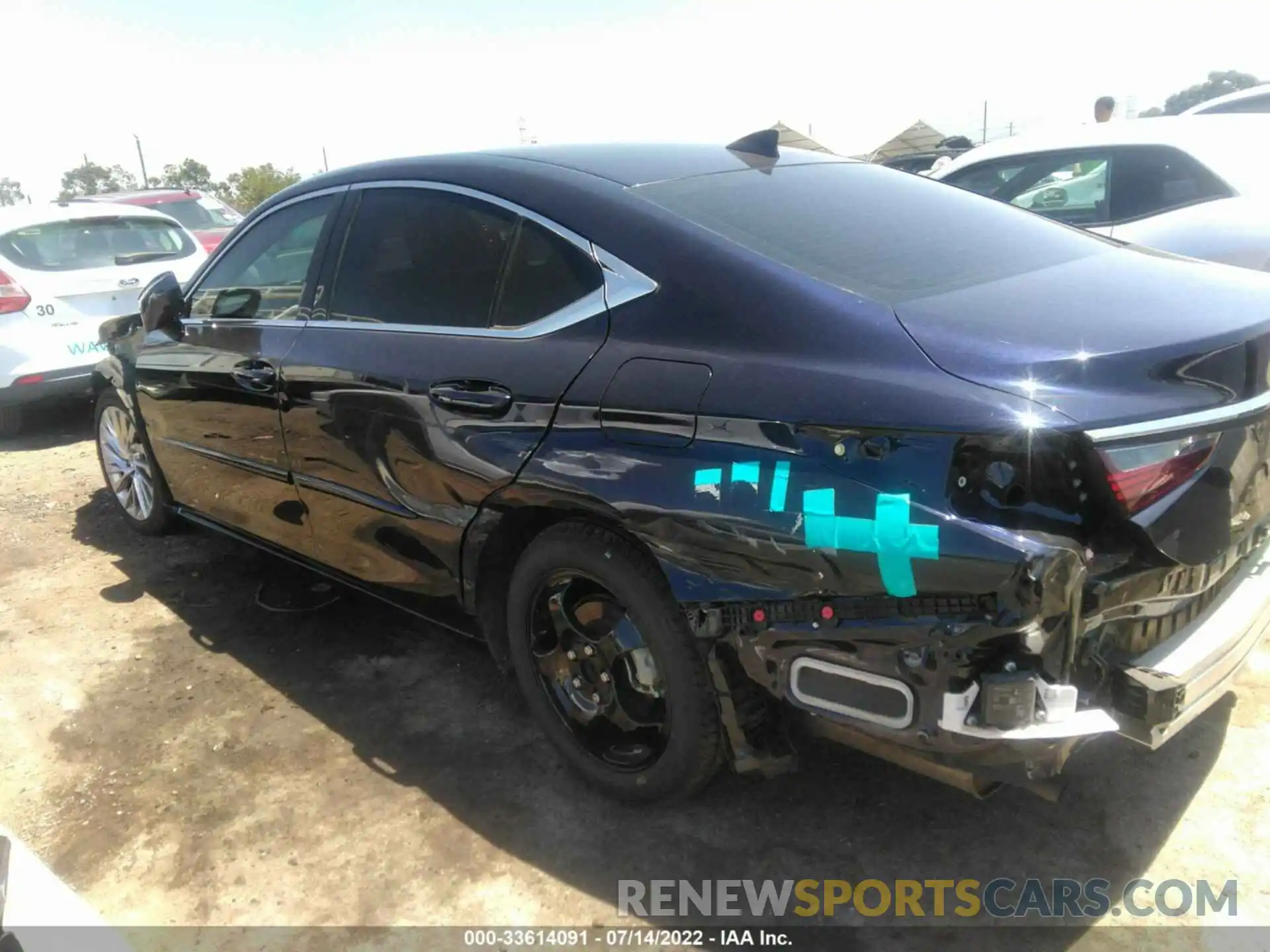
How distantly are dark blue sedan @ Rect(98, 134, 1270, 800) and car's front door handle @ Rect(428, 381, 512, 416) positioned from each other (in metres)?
0.01

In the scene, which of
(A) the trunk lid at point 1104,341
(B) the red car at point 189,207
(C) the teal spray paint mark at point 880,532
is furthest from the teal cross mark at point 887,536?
(B) the red car at point 189,207

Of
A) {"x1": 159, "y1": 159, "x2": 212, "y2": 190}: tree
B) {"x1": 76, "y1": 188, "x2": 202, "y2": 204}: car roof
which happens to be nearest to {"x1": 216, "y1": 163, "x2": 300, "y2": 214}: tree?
{"x1": 159, "y1": 159, "x2": 212, "y2": 190}: tree

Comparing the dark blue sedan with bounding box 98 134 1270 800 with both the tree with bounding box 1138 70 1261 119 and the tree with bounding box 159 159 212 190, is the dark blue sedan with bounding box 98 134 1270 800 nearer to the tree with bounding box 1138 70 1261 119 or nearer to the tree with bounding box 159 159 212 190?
the tree with bounding box 1138 70 1261 119

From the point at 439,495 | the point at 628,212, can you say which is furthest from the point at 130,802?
the point at 628,212

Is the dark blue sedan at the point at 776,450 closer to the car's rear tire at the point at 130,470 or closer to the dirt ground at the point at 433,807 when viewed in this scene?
the dirt ground at the point at 433,807

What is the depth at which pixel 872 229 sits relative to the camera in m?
2.56

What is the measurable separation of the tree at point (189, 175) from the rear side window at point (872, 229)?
2199 inches

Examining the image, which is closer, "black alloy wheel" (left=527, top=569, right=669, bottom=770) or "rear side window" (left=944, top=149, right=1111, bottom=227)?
"black alloy wheel" (left=527, top=569, right=669, bottom=770)

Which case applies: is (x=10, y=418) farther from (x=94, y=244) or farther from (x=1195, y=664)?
(x=1195, y=664)

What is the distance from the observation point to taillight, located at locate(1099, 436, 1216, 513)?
180cm

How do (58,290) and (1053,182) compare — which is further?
(58,290)

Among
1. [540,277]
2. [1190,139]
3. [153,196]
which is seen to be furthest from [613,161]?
[153,196]

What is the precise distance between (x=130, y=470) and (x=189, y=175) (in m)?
56.5

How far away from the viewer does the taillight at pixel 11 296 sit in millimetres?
6234
